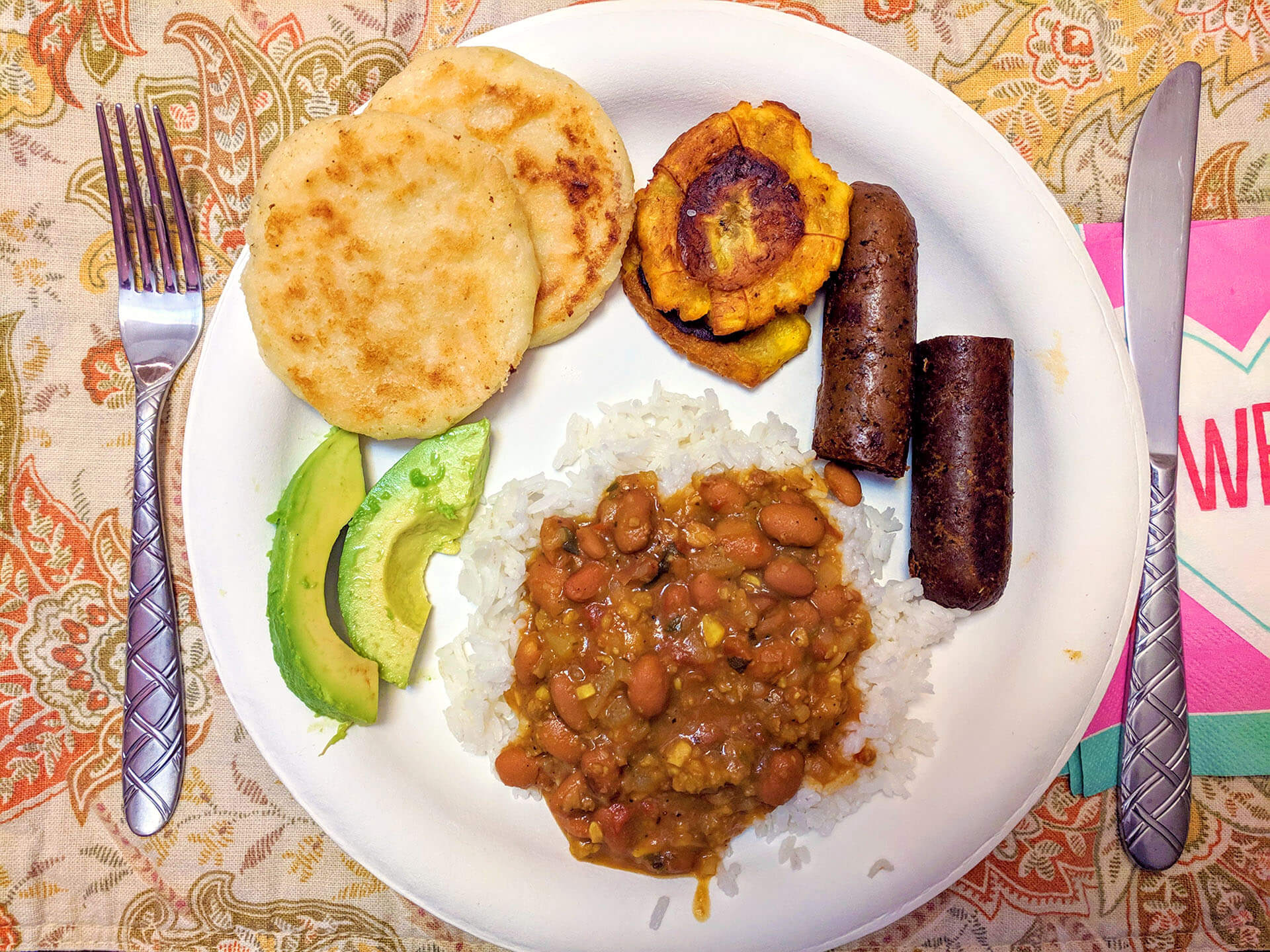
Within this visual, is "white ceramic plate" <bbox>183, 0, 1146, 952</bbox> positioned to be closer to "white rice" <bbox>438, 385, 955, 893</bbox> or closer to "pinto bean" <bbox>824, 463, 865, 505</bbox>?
"white rice" <bbox>438, 385, 955, 893</bbox>

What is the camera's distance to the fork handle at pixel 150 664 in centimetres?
265

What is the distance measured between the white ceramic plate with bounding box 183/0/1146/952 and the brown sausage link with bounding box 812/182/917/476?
364mm

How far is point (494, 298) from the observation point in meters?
2.34

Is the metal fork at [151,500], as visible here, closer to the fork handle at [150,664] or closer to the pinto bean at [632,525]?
the fork handle at [150,664]

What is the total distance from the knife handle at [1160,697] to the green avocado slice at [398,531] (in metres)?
2.44

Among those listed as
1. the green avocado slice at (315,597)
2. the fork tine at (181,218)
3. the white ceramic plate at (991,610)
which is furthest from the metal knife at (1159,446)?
the fork tine at (181,218)

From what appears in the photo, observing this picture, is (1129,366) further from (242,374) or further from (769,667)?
(242,374)

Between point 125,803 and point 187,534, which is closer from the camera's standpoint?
point 187,534

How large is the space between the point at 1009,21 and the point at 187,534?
3.58 m

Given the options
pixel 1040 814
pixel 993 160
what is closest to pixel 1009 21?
pixel 993 160

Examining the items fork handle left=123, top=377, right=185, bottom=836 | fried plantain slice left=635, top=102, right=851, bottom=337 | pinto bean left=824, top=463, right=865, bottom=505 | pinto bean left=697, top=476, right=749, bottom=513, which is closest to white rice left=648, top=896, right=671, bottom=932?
pinto bean left=697, top=476, right=749, bottom=513

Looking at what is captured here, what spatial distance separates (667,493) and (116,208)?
227cm

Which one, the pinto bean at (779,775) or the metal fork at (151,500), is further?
the metal fork at (151,500)

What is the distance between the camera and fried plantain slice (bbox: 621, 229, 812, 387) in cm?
253
